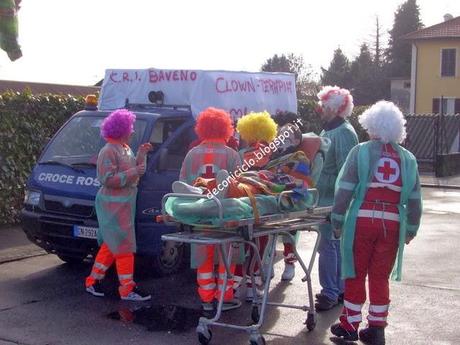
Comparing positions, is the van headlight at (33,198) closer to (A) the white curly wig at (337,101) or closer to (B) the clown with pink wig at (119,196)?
(B) the clown with pink wig at (119,196)

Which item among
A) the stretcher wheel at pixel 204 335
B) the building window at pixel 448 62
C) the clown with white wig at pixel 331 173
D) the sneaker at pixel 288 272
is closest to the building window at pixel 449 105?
the building window at pixel 448 62

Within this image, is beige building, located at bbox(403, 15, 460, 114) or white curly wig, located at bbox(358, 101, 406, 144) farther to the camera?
beige building, located at bbox(403, 15, 460, 114)

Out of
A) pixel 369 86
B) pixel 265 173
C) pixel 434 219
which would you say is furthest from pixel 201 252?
pixel 369 86

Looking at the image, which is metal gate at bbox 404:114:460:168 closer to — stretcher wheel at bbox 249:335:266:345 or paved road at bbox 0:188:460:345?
paved road at bbox 0:188:460:345

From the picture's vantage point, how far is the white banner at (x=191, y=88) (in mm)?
9406

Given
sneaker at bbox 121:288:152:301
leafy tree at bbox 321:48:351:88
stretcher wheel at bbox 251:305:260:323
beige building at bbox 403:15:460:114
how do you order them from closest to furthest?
stretcher wheel at bbox 251:305:260:323 → sneaker at bbox 121:288:152:301 → beige building at bbox 403:15:460:114 → leafy tree at bbox 321:48:351:88

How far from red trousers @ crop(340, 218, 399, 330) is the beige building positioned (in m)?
42.5

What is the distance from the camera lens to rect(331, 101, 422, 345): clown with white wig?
241 inches

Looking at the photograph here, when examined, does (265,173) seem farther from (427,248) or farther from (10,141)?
(10,141)

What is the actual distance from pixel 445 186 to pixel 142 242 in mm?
14924

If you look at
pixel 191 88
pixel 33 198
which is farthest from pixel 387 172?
pixel 33 198

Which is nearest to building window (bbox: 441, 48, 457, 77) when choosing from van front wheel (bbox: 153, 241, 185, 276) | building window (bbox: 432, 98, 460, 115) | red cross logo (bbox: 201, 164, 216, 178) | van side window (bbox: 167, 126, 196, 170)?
building window (bbox: 432, 98, 460, 115)

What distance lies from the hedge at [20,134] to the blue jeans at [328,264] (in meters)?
5.95

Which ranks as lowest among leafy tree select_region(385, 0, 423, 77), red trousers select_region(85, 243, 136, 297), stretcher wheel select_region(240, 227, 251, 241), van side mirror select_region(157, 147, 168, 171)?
red trousers select_region(85, 243, 136, 297)
